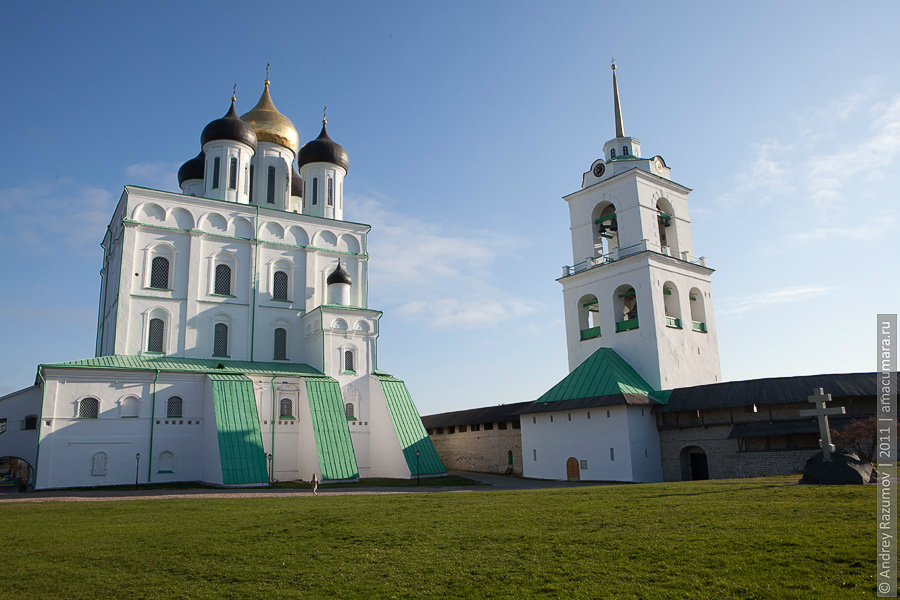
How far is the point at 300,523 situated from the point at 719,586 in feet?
24.8

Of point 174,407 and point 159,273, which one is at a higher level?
point 159,273

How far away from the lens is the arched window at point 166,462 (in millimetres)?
24234

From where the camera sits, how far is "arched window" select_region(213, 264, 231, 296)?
95.7 feet

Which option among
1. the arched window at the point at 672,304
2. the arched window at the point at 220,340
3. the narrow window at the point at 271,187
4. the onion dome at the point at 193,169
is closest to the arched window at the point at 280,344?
the arched window at the point at 220,340

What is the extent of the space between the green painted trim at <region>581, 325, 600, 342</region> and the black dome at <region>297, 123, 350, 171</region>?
50.4ft

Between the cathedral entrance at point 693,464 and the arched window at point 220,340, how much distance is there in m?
19.5

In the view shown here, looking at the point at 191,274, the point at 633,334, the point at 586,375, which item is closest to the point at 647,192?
the point at 633,334

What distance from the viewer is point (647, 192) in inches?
1160

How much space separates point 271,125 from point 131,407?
16687 mm

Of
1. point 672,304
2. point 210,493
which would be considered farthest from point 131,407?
point 672,304

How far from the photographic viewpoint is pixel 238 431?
2405cm

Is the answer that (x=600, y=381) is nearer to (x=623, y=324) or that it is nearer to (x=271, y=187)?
(x=623, y=324)

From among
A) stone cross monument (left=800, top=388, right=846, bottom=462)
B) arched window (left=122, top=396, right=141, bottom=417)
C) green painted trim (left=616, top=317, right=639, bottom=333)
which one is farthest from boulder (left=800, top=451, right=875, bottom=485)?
arched window (left=122, top=396, right=141, bottom=417)

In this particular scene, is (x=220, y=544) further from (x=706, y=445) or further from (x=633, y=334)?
(x=633, y=334)
